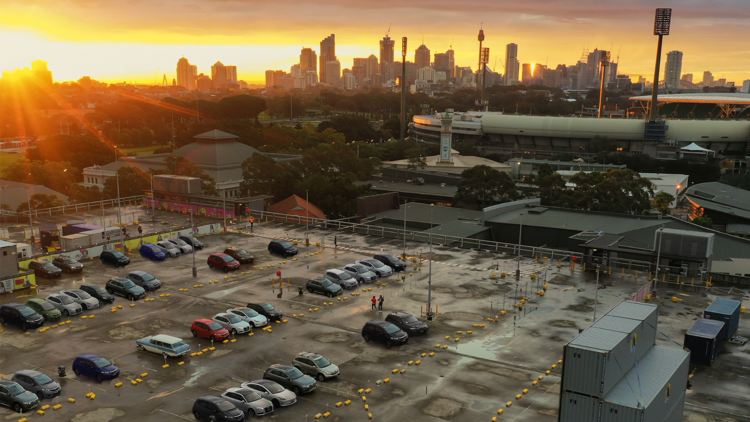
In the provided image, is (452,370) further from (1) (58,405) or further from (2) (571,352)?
(1) (58,405)

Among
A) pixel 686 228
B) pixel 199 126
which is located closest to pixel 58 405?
pixel 686 228

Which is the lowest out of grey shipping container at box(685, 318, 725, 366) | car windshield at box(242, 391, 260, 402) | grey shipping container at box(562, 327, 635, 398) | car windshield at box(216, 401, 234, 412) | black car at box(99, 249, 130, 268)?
black car at box(99, 249, 130, 268)

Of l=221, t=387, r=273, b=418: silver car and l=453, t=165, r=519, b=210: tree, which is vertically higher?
l=453, t=165, r=519, b=210: tree

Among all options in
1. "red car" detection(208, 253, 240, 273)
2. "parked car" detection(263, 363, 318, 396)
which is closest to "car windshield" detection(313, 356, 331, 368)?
"parked car" detection(263, 363, 318, 396)

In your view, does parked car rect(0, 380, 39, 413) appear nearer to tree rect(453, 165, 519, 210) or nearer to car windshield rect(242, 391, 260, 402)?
car windshield rect(242, 391, 260, 402)

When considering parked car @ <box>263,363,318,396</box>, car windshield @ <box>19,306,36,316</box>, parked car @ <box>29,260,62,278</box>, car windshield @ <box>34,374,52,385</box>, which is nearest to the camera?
car windshield @ <box>34,374,52,385</box>
